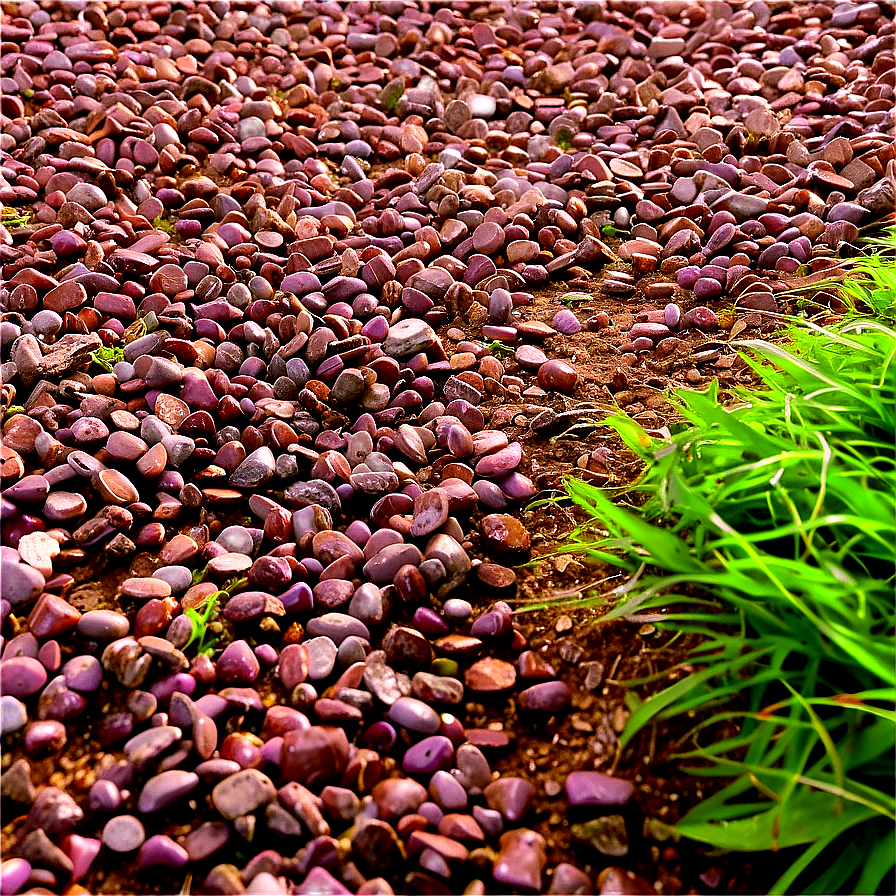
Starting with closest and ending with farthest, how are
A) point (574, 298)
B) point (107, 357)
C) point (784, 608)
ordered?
1. point (784, 608)
2. point (107, 357)
3. point (574, 298)

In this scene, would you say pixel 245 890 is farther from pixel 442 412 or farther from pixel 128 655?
pixel 442 412

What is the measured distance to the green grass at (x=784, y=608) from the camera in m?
0.83

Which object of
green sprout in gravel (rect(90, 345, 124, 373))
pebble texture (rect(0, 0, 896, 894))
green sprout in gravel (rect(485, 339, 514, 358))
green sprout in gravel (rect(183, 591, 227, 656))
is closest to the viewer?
pebble texture (rect(0, 0, 896, 894))

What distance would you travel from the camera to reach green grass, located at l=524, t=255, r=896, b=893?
0.83m

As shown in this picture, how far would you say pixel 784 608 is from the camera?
94 centimetres

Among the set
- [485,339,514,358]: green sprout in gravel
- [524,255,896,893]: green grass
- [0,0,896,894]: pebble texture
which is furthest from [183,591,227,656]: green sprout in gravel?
[485,339,514,358]: green sprout in gravel

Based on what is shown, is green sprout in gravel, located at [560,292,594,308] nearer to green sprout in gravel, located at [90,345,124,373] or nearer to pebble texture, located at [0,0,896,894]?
pebble texture, located at [0,0,896,894]

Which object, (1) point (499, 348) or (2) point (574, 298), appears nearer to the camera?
(1) point (499, 348)

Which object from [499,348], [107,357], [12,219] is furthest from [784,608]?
[12,219]

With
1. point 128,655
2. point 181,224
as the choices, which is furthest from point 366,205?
point 128,655

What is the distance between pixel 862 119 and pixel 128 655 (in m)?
2.11

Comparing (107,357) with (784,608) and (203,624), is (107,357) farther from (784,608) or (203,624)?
(784,608)

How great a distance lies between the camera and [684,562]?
3.33 feet

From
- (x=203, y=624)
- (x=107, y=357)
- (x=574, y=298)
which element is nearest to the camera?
(x=203, y=624)
